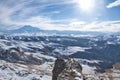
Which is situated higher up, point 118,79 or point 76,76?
point 76,76

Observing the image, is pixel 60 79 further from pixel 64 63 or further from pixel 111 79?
pixel 111 79

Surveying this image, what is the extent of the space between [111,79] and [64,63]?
10085cm

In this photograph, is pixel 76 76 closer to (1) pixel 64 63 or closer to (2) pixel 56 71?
(2) pixel 56 71

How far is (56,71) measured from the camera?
225 ft

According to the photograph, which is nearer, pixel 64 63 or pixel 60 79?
pixel 60 79

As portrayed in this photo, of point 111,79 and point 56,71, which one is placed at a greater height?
point 56,71

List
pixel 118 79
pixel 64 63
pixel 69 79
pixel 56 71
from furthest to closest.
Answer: pixel 118 79, pixel 64 63, pixel 56 71, pixel 69 79

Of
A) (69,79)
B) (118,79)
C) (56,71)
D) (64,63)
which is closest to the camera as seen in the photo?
(69,79)

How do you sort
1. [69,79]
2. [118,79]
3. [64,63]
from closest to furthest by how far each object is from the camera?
[69,79] → [64,63] → [118,79]

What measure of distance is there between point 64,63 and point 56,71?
7.28m

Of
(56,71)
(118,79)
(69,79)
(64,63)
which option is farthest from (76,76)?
(118,79)

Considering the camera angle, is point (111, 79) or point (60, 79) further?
point (111, 79)

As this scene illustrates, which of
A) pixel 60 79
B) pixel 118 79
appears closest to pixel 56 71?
pixel 60 79

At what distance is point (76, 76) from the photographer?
54000mm
